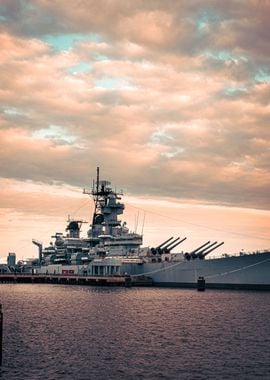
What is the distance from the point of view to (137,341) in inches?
1925

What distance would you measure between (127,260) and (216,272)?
906 inches

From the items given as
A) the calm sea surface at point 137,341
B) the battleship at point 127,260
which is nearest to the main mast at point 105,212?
the battleship at point 127,260

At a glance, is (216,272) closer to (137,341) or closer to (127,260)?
(127,260)

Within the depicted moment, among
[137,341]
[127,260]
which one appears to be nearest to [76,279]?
[127,260]

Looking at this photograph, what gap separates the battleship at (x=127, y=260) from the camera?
106625 mm

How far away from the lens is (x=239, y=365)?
128 feet

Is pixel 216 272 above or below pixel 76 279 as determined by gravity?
above

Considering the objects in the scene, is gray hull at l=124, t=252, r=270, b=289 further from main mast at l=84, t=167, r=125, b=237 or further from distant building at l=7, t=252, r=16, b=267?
distant building at l=7, t=252, r=16, b=267

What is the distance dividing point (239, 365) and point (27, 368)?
1375cm

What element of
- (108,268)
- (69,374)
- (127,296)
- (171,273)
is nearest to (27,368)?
(69,374)

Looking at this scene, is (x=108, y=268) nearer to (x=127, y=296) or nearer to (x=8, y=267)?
Result: (x=127, y=296)

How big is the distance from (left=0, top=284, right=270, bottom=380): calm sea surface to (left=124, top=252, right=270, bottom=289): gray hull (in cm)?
2134

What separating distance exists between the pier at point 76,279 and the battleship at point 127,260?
5.29 feet

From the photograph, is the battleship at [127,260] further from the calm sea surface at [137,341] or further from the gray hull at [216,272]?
the calm sea surface at [137,341]
